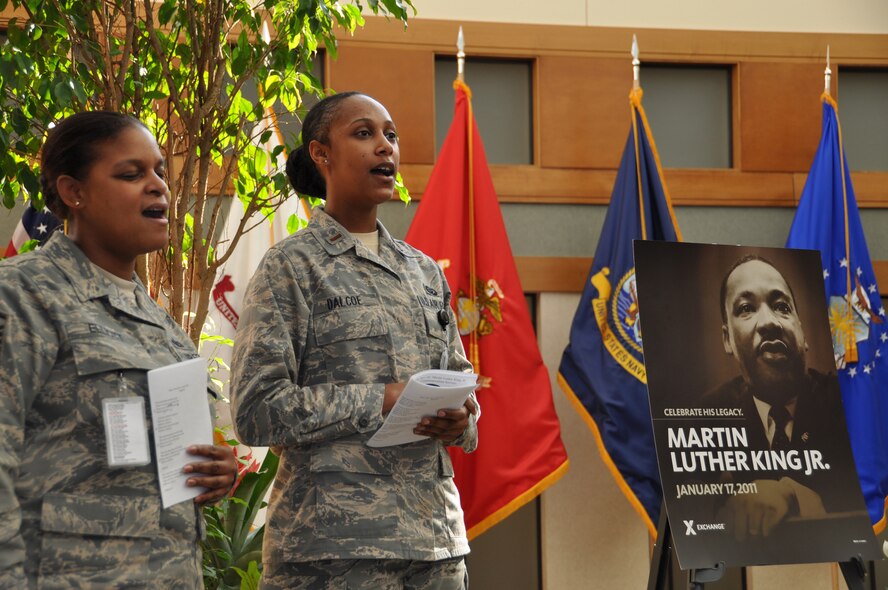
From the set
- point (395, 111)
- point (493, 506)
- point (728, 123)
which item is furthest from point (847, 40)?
point (493, 506)

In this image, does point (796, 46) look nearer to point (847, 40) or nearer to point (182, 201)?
point (847, 40)

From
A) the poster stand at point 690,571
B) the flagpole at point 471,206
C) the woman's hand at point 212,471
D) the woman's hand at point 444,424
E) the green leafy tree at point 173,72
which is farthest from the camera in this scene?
the flagpole at point 471,206

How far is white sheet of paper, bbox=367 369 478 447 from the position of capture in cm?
174

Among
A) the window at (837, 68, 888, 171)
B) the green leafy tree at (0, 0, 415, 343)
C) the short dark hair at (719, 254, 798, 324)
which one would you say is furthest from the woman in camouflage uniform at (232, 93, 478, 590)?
the window at (837, 68, 888, 171)

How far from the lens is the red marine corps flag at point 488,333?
13.1ft

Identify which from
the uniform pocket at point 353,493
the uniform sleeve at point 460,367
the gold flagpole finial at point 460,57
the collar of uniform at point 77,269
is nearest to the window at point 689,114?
the gold flagpole finial at point 460,57

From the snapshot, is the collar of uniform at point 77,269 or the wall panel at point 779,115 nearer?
the collar of uniform at point 77,269

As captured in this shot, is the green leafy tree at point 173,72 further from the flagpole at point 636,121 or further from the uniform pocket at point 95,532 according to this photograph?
the flagpole at point 636,121

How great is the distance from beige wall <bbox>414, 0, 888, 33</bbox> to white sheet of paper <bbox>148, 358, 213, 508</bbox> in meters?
3.23

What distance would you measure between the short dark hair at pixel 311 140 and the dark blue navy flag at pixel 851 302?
2560mm

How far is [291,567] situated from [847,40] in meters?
3.96

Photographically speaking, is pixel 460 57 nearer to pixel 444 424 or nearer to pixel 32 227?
pixel 32 227

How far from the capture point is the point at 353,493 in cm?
181

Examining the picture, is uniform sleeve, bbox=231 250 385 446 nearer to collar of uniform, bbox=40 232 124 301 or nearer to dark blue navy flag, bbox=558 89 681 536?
collar of uniform, bbox=40 232 124 301
